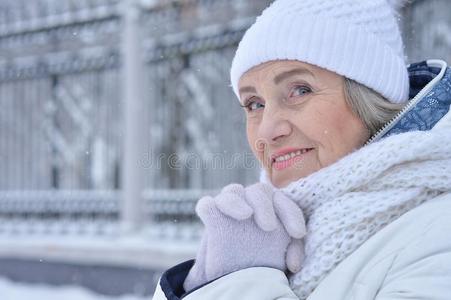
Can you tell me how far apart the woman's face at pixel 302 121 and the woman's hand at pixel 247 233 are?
14cm

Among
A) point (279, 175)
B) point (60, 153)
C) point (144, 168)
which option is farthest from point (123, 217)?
point (279, 175)

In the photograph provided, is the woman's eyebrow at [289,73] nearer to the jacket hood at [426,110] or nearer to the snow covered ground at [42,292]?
the jacket hood at [426,110]

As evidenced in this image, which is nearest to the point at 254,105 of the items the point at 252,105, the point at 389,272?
the point at 252,105

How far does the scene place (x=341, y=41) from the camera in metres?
1.47

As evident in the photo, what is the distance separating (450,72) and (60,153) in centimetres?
489

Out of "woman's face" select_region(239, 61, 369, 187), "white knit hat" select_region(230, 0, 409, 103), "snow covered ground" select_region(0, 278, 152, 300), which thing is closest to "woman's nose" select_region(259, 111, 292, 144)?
"woman's face" select_region(239, 61, 369, 187)

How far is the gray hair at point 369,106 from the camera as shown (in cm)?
144

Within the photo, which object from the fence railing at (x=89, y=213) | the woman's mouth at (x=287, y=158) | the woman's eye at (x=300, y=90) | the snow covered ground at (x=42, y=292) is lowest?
the snow covered ground at (x=42, y=292)

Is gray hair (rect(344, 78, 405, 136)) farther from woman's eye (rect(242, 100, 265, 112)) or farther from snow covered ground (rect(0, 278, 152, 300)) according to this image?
snow covered ground (rect(0, 278, 152, 300))

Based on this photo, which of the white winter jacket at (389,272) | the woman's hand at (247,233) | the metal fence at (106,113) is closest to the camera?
the white winter jacket at (389,272)

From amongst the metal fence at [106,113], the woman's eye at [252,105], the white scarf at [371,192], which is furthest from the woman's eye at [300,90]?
the metal fence at [106,113]

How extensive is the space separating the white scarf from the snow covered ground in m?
3.47

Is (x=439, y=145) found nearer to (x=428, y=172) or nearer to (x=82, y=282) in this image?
(x=428, y=172)

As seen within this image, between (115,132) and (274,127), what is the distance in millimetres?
4177
